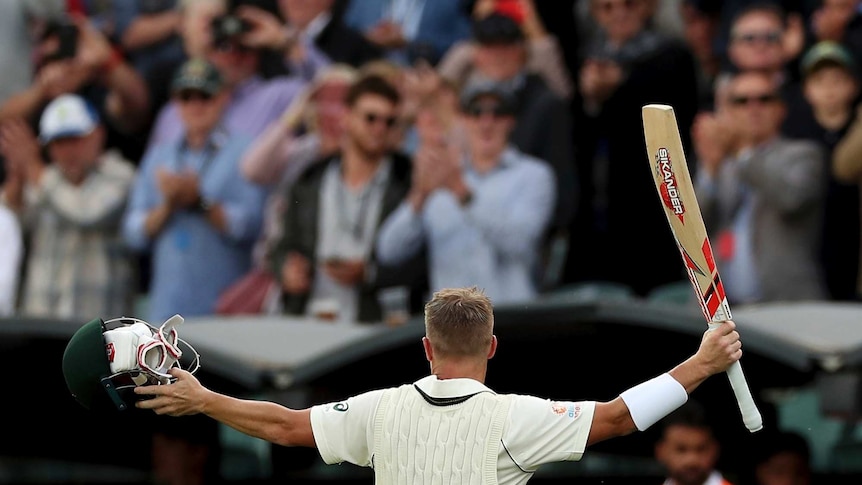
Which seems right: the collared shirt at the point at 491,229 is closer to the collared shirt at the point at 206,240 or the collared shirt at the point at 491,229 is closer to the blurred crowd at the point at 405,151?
the blurred crowd at the point at 405,151

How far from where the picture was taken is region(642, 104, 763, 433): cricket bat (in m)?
5.11

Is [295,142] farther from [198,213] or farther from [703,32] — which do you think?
[703,32]

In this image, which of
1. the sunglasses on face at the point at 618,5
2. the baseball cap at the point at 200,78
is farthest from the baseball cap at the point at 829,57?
the baseball cap at the point at 200,78

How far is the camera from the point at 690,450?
27.5ft

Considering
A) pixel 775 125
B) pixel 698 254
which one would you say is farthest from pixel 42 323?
pixel 698 254

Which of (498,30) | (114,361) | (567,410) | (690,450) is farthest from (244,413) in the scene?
(498,30)

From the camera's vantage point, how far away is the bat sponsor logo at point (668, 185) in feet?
17.0

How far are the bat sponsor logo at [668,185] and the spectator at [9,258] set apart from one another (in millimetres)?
6968

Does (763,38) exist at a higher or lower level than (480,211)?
higher

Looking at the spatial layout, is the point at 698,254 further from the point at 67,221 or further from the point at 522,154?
the point at 67,221

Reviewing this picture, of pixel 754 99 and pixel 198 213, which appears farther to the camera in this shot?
pixel 198 213

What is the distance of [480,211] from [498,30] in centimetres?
132

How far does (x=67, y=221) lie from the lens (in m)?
11.3

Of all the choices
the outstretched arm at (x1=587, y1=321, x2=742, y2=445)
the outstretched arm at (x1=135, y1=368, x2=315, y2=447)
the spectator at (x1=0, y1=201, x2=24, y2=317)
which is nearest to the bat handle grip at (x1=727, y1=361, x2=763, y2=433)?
the outstretched arm at (x1=587, y1=321, x2=742, y2=445)
